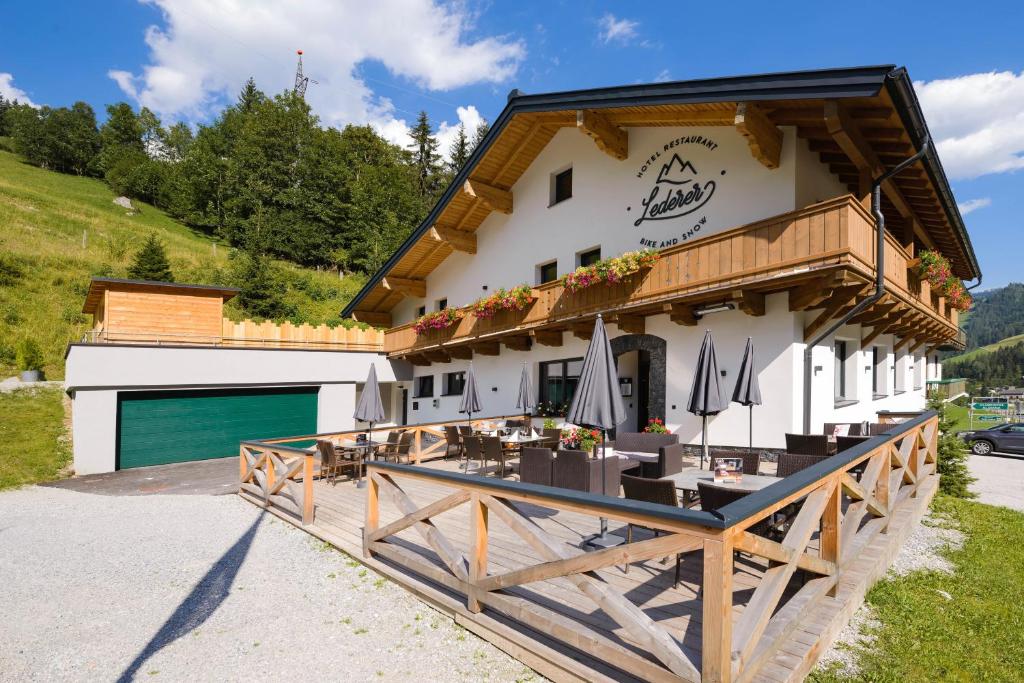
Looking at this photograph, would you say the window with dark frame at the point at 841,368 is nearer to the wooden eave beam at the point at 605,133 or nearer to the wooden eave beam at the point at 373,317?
the wooden eave beam at the point at 605,133

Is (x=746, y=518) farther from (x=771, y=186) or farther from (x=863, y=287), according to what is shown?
(x=771, y=186)

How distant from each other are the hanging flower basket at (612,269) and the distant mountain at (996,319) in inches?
7077

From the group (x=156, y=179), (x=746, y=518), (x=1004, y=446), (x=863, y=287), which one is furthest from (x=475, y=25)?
(x=156, y=179)

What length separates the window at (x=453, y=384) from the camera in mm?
19000

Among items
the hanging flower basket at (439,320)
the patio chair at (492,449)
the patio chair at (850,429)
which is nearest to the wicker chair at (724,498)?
the patio chair at (492,449)

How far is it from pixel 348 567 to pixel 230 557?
1.80m

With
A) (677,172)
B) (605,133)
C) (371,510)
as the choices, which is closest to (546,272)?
(605,133)

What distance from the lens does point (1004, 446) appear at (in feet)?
53.0

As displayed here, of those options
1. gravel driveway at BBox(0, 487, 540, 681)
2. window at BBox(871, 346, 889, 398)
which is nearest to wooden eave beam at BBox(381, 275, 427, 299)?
gravel driveway at BBox(0, 487, 540, 681)

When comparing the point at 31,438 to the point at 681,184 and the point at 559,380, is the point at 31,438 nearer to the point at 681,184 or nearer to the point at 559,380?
A: the point at 559,380

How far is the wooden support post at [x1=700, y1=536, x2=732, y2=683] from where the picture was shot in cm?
245

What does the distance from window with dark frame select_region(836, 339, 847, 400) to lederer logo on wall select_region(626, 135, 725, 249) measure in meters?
4.52

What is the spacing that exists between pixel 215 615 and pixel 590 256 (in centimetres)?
1209

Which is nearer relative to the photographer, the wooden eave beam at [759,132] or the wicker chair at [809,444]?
the wicker chair at [809,444]
